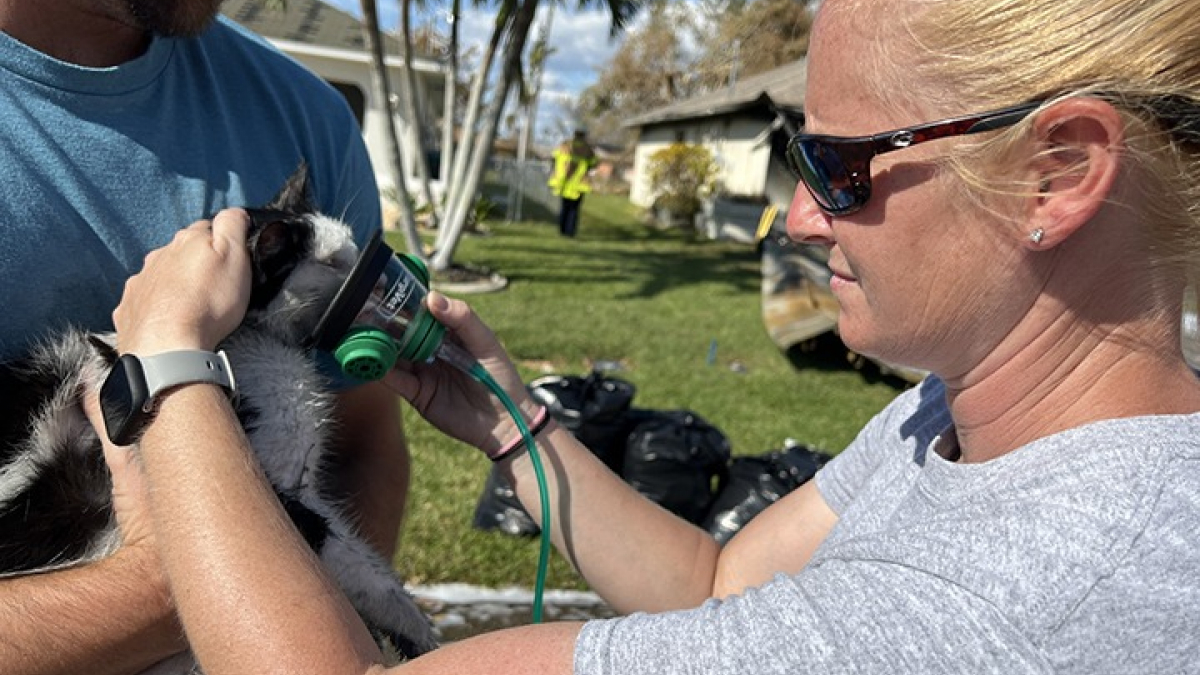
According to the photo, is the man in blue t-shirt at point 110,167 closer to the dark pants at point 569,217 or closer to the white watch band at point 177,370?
the white watch band at point 177,370

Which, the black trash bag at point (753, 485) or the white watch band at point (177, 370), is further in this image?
the black trash bag at point (753, 485)

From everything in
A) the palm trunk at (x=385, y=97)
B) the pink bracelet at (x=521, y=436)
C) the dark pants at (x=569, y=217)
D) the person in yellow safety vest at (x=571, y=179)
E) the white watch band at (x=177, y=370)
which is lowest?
the dark pants at (x=569, y=217)

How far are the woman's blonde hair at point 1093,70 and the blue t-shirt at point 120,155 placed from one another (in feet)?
4.39

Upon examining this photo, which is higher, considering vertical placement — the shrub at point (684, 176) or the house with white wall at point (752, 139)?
the house with white wall at point (752, 139)

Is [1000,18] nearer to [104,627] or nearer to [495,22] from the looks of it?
[104,627]

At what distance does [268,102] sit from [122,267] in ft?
1.66

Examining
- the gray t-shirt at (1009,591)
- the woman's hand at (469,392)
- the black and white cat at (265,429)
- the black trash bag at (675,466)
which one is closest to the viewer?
the gray t-shirt at (1009,591)

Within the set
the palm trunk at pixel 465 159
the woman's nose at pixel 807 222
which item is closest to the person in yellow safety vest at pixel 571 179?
the palm trunk at pixel 465 159

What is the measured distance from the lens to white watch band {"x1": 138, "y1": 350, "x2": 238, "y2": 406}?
1.35 meters

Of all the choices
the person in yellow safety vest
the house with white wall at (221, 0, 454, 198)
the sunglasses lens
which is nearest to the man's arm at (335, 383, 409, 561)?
the sunglasses lens

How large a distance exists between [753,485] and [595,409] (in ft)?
3.42

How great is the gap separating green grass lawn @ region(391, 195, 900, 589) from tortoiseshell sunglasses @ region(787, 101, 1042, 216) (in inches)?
147

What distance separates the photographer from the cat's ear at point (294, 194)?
6.33 feet

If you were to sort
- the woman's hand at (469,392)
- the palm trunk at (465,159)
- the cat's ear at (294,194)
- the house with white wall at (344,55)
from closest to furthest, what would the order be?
1. the cat's ear at (294,194)
2. the woman's hand at (469,392)
3. the palm trunk at (465,159)
4. the house with white wall at (344,55)
